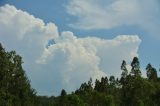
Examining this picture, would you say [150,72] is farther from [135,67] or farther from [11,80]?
[11,80]

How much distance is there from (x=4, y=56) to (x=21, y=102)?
14.8 m

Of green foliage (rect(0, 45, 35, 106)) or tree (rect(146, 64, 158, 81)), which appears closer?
green foliage (rect(0, 45, 35, 106))

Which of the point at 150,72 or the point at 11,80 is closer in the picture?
the point at 11,80

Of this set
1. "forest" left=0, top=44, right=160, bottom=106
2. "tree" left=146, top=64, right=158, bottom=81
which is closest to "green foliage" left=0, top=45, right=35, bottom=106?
"forest" left=0, top=44, right=160, bottom=106

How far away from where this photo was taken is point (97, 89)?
463 ft

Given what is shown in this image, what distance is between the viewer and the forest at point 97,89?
3912 inches

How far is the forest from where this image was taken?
99.4 meters

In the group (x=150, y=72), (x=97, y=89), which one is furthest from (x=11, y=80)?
(x=150, y=72)

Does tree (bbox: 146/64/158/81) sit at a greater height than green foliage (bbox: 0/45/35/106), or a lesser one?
greater

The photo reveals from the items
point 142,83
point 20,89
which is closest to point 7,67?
point 20,89

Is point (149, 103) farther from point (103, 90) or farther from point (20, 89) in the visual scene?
point (20, 89)

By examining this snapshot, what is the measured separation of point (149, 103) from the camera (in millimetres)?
122062

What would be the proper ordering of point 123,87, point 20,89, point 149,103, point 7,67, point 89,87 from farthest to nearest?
point 89,87 < point 123,87 < point 149,103 < point 20,89 < point 7,67

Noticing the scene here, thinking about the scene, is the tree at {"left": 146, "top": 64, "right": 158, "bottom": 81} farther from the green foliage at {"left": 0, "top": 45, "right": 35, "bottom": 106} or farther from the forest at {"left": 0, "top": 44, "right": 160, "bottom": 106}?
the green foliage at {"left": 0, "top": 45, "right": 35, "bottom": 106}
